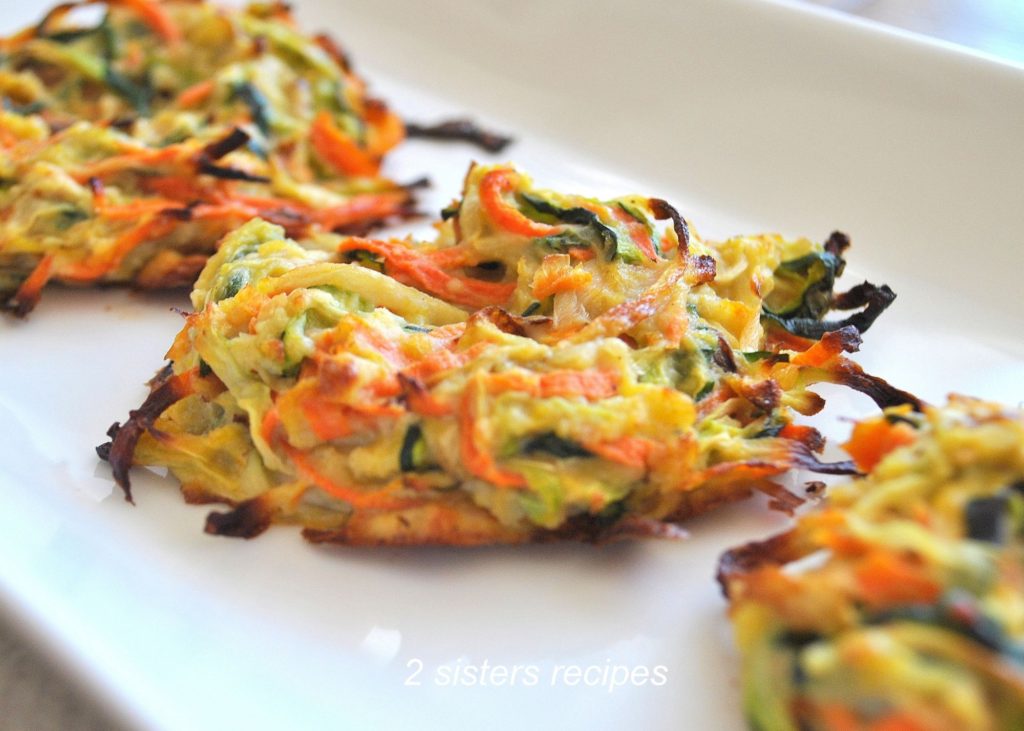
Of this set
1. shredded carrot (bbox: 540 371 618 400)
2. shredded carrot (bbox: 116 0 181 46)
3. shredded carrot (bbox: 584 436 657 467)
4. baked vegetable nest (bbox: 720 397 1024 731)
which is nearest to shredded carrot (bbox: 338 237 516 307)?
shredded carrot (bbox: 540 371 618 400)

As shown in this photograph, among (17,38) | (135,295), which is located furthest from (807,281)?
(17,38)

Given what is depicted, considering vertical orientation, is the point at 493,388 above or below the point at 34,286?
above

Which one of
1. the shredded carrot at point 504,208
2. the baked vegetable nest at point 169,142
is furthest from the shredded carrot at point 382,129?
the shredded carrot at point 504,208

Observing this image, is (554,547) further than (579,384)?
Yes

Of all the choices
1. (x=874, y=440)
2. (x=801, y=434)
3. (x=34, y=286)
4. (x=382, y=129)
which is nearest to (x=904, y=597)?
(x=874, y=440)

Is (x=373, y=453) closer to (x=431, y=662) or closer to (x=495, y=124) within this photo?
(x=431, y=662)

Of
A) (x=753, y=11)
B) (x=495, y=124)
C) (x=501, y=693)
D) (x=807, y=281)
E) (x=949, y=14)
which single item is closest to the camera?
(x=501, y=693)

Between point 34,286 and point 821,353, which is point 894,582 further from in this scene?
point 34,286

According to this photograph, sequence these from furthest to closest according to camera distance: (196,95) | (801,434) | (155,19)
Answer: (155,19)
(196,95)
(801,434)
